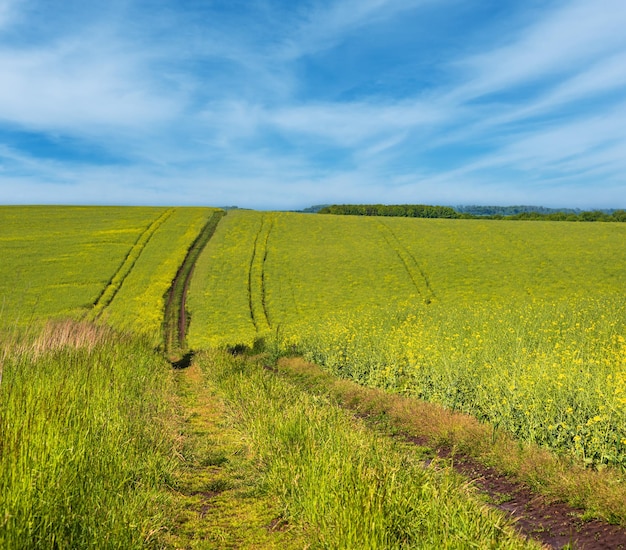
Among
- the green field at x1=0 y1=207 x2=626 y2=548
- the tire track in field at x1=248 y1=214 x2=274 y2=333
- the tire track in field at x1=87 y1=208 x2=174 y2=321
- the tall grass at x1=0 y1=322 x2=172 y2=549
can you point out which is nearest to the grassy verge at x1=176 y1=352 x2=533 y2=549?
the green field at x1=0 y1=207 x2=626 y2=548

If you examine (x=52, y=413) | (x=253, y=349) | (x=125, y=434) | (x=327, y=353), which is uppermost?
(x=52, y=413)

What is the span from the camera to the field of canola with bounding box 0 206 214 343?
40844 mm

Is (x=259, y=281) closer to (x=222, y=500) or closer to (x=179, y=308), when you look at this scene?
(x=179, y=308)

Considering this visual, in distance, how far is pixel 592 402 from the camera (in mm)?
9945

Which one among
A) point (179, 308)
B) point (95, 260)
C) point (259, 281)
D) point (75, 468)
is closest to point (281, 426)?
point (75, 468)

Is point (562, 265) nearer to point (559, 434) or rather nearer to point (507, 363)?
point (507, 363)

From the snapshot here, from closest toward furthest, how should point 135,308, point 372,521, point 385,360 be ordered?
point 372,521 → point 385,360 → point 135,308

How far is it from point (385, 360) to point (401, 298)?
1016 inches

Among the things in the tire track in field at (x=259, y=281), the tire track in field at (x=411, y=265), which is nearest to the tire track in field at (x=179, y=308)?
the tire track in field at (x=259, y=281)

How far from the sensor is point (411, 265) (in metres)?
52.3

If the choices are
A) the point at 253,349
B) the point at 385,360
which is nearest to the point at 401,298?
the point at 253,349

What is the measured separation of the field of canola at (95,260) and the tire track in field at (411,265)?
24.0 metres

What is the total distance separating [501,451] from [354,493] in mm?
5036

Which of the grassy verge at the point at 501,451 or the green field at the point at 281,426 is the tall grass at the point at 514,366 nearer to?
the green field at the point at 281,426
